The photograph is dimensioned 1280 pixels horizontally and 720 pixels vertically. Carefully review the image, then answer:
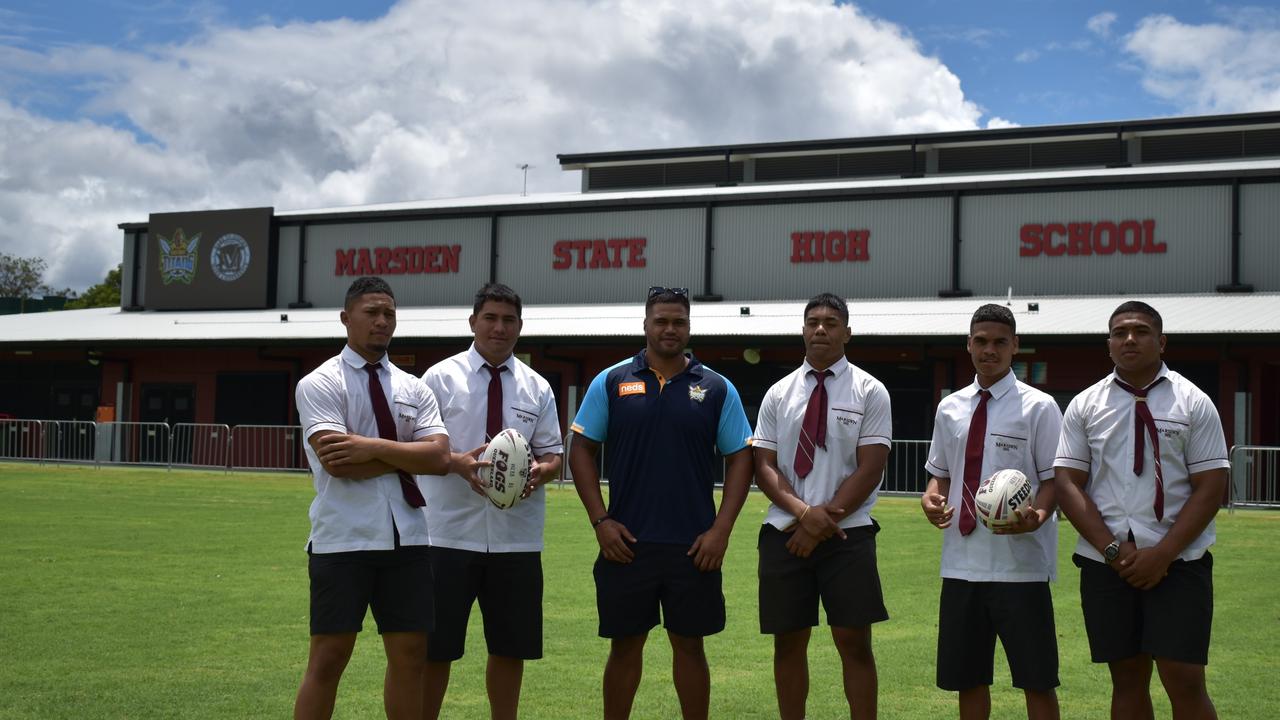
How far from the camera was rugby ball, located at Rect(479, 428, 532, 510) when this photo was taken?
6.14 meters

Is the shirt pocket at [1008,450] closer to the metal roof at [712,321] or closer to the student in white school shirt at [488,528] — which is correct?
the student in white school shirt at [488,528]

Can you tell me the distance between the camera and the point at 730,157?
40.3m

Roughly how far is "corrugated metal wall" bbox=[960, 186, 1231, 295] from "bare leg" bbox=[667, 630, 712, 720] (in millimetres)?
26135

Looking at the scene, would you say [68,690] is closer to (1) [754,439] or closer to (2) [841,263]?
(1) [754,439]

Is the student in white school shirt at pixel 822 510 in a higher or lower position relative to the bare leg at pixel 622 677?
higher

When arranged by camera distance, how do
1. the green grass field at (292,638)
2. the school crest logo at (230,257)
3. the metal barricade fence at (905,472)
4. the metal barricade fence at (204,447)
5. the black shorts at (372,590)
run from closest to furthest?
the black shorts at (372,590), the green grass field at (292,638), the metal barricade fence at (905,472), the metal barricade fence at (204,447), the school crest logo at (230,257)

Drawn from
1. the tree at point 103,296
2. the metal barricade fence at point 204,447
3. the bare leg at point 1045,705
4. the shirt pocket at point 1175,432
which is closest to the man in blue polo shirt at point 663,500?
the bare leg at point 1045,705

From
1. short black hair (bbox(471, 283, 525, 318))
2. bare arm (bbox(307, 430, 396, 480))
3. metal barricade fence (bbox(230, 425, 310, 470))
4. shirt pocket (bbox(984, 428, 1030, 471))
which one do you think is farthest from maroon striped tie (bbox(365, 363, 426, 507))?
metal barricade fence (bbox(230, 425, 310, 470))

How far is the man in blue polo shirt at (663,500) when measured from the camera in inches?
239

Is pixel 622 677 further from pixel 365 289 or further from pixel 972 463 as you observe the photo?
pixel 365 289

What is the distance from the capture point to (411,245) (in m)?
37.0

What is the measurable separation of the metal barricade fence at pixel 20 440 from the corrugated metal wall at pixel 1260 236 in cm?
3032

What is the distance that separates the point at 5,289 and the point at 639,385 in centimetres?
10885

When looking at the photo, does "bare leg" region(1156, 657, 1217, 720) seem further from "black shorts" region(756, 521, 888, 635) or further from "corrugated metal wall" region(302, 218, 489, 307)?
"corrugated metal wall" region(302, 218, 489, 307)
